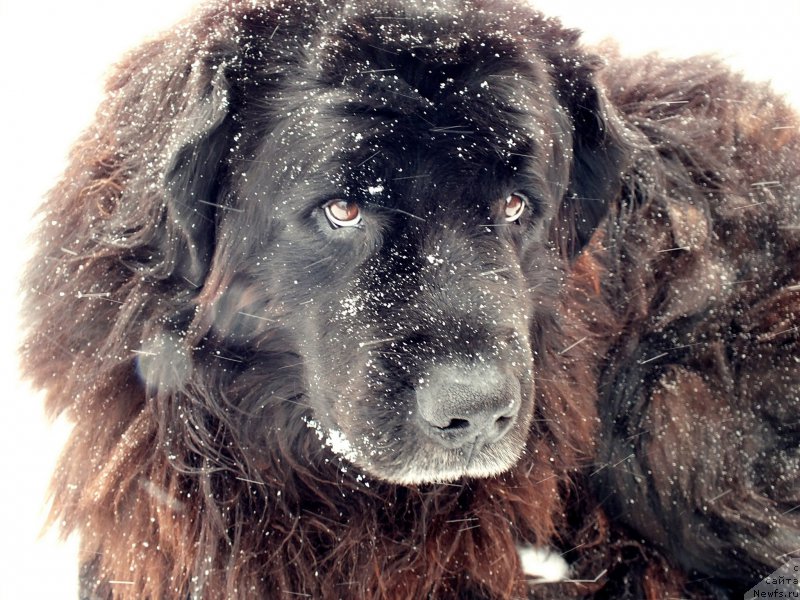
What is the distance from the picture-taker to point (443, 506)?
271 centimetres

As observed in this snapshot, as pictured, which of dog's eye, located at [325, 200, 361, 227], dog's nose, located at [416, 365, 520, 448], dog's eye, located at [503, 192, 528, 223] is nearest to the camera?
dog's nose, located at [416, 365, 520, 448]

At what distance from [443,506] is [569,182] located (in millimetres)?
1228

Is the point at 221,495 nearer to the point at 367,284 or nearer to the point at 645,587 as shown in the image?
the point at 367,284

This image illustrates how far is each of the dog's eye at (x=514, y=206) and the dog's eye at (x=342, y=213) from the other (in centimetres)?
50

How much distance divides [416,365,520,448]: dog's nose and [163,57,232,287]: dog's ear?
0.84 metres

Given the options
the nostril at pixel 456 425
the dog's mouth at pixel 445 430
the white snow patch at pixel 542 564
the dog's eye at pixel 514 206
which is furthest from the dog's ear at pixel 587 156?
the white snow patch at pixel 542 564

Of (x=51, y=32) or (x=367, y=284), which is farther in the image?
(x=51, y=32)

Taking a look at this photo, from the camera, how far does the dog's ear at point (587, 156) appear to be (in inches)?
103

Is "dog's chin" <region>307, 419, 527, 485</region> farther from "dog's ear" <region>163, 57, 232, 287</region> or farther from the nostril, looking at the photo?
"dog's ear" <region>163, 57, 232, 287</region>

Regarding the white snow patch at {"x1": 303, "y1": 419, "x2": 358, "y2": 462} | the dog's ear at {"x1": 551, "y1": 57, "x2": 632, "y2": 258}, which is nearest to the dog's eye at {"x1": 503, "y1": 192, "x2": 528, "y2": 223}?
the dog's ear at {"x1": 551, "y1": 57, "x2": 632, "y2": 258}

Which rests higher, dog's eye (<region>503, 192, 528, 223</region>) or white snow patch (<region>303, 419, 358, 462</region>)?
dog's eye (<region>503, 192, 528, 223</region>)

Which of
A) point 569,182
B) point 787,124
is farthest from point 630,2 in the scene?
point 569,182

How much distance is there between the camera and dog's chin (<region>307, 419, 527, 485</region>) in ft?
7.05

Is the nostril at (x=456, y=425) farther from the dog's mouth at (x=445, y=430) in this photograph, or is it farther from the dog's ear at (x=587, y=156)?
the dog's ear at (x=587, y=156)
